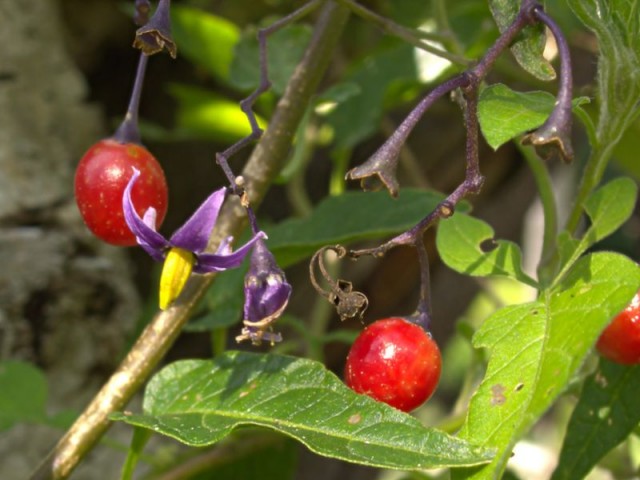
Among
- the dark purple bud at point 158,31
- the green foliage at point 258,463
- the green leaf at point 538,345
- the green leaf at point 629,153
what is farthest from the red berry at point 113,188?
the green leaf at point 629,153

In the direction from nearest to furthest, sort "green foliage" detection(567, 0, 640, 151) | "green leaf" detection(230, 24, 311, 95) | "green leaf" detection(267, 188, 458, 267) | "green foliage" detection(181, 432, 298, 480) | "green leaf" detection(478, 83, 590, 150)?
"green leaf" detection(478, 83, 590, 150) < "green foliage" detection(567, 0, 640, 151) < "green leaf" detection(267, 188, 458, 267) < "green leaf" detection(230, 24, 311, 95) < "green foliage" detection(181, 432, 298, 480)

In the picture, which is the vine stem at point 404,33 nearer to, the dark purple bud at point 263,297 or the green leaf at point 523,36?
the green leaf at point 523,36

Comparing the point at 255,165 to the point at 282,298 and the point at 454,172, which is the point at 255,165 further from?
the point at 454,172

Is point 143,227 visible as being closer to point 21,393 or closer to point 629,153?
point 21,393

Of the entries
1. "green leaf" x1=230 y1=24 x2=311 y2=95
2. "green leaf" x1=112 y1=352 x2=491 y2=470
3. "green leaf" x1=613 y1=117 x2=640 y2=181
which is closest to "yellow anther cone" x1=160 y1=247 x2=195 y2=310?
"green leaf" x1=112 y1=352 x2=491 y2=470

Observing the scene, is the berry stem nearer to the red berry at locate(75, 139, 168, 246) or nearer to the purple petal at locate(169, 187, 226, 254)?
the red berry at locate(75, 139, 168, 246)
